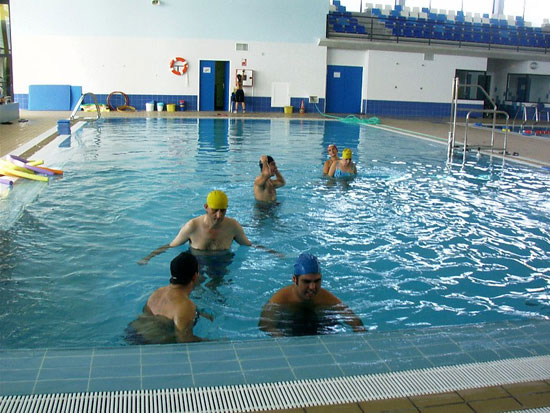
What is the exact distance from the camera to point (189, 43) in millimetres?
24578

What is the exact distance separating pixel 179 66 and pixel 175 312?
2244cm

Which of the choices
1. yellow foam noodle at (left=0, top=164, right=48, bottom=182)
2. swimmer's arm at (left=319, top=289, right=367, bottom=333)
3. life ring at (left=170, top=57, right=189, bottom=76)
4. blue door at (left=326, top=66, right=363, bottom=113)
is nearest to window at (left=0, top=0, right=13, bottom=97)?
life ring at (left=170, top=57, right=189, bottom=76)

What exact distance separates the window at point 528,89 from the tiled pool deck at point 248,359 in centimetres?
2771

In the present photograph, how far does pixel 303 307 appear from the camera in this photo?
3959mm

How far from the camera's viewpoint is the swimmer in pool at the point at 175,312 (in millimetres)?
3549

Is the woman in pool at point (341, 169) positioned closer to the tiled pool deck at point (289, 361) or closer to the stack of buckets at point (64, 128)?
the tiled pool deck at point (289, 361)

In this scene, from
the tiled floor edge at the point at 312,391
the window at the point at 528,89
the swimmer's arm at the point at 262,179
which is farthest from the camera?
the window at the point at 528,89

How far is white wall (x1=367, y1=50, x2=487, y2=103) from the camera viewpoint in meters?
26.4

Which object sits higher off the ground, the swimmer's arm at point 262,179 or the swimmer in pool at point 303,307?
the swimmer's arm at point 262,179

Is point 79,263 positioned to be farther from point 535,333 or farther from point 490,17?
point 490,17

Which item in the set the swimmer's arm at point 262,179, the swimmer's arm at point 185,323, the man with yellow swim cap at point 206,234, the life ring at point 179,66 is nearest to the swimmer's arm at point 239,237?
the man with yellow swim cap at point 206,234

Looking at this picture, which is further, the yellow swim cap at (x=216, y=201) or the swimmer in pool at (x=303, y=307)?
the yellow swim cap at (x=216, y=201)

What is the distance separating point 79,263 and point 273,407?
131 inches

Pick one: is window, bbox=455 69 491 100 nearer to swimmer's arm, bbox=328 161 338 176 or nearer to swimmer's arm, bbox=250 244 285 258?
swimmer's arm, bbox=328 161 338 176
